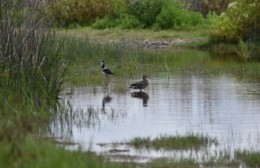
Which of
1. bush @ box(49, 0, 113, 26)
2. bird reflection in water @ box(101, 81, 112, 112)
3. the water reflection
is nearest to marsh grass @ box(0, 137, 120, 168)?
bird reflection in water @ box(101, 81, 112, 112)

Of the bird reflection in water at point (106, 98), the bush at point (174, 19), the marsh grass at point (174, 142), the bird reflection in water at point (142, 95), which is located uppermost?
the bush at point (174, 19)

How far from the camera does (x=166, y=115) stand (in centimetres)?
1592

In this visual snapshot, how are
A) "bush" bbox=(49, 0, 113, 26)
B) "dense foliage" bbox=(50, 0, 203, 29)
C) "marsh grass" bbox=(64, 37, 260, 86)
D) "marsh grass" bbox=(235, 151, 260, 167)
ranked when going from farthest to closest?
"bush" bbox=(49, 0, 113, 26), "dense foliage" bbox=(50, 0, 203, 29), "marsh grass" bbox=(64, 37, 260, 86), "marsh grass" bbox=(235, 151, 260, 167)

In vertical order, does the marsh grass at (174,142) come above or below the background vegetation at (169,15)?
below

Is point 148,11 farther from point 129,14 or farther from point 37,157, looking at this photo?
point 37,157

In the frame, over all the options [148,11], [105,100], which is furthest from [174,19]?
[105,100]

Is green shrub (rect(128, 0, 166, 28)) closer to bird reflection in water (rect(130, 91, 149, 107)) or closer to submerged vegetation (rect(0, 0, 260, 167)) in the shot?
submerged vegetation (rect(0, 0, 260, 167))

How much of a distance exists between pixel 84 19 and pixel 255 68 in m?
17.2

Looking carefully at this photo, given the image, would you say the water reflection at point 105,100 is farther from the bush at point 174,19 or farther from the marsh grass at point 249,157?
the bush at point 174,19

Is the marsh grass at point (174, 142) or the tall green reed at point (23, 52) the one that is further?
the tall green reed at point (23, 52)

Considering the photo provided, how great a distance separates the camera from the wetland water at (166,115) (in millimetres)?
13336

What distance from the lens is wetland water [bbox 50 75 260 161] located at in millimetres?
13336

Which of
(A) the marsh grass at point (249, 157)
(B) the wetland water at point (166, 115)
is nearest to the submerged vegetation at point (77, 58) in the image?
(A) the marsh grass at point (249, 157)

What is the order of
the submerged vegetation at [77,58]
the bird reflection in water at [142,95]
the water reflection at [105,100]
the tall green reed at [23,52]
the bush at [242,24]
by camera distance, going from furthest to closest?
the bush at [242,24] → the bird reflection in water at [142,95] → the water reflection at [105,100] → the tall green reed at [23,52] → the submerged vegetation at [77,58]
